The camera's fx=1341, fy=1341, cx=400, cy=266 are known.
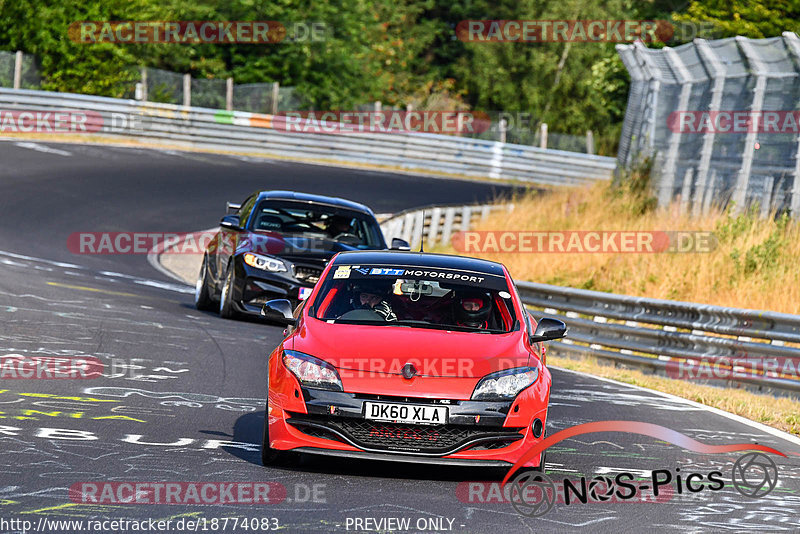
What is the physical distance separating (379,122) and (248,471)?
37004 mm

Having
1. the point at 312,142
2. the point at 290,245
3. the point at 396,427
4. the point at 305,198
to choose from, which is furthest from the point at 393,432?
the point at 312,142

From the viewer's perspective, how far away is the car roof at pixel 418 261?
923 centimetres

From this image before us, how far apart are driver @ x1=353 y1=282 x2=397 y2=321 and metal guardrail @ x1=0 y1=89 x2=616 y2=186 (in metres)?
29.7

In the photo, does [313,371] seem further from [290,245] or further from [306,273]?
[290,245]

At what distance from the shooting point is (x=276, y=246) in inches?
626

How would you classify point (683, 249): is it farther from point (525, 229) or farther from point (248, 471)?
point (248, 471)

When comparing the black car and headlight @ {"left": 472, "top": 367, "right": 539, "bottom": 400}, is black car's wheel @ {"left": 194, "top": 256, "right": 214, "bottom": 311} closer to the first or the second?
the black car

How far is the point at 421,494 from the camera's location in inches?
292

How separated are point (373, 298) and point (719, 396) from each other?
5470mm

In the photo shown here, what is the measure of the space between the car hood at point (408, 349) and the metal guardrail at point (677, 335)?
6.55 metres

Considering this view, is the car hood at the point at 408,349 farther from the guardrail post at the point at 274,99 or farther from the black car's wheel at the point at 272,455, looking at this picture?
the guardrail post at the point at 274,99

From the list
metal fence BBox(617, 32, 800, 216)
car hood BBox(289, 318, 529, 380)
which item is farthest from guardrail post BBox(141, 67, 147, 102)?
car hood BBox(289, 318, 529, 380)

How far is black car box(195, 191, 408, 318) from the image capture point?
15.6 meters

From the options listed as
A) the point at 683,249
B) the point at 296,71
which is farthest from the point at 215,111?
the point at 683,249
